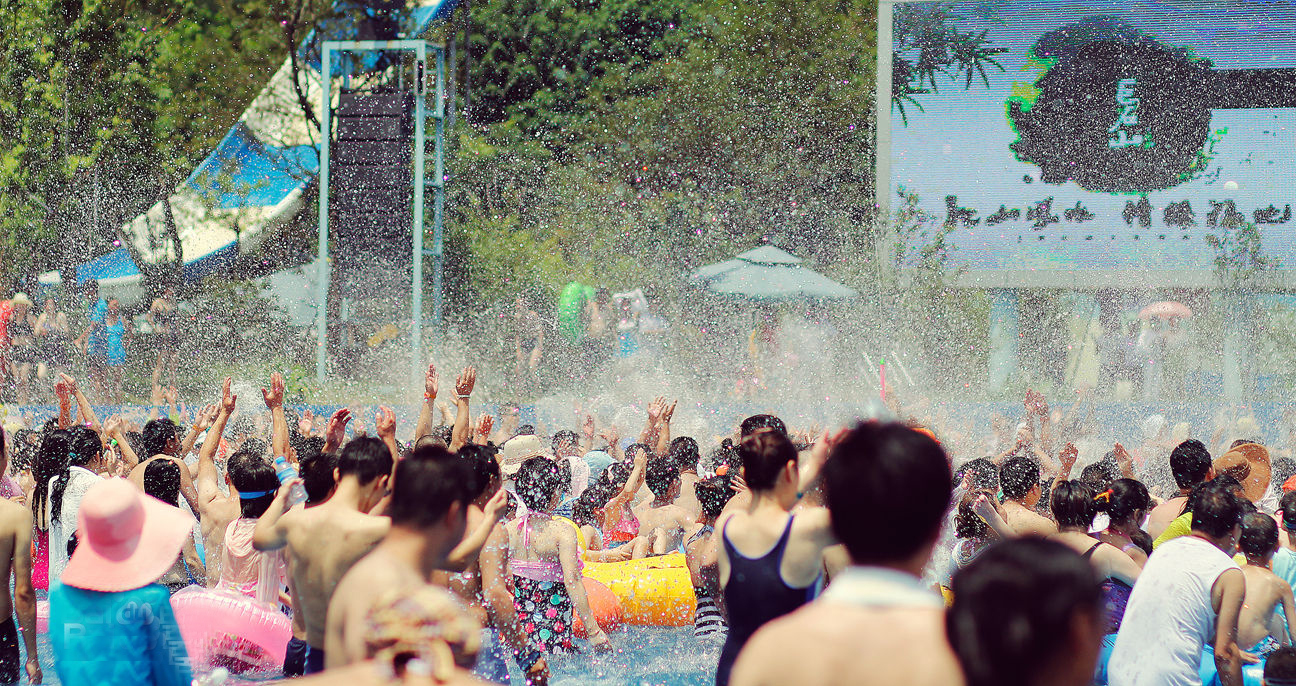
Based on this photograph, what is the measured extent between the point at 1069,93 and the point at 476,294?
10.7 m

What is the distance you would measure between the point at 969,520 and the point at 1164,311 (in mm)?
15885

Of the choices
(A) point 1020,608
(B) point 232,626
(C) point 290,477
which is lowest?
(B) point 232,626

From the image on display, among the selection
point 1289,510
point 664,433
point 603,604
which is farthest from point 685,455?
point 1289,510

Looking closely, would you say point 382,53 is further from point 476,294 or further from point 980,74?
point 980,74

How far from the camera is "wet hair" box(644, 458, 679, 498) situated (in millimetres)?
6719

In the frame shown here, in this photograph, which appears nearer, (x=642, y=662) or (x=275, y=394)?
(x=275, y=394)

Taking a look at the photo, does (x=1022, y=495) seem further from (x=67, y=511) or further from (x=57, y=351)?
(x=57, y=351)

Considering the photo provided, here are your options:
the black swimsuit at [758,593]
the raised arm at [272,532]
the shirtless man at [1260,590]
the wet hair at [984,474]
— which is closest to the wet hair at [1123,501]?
the shirtless man at [1260,590]

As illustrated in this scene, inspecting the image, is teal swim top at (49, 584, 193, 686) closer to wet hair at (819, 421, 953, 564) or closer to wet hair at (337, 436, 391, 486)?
wet hair at (337, 436, 391, 486)

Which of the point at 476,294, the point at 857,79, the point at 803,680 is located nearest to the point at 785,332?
the point at 476,294

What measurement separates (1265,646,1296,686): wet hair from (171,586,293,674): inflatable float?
3.58 m

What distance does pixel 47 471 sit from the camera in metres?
5.89

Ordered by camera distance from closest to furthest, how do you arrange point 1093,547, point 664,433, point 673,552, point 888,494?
point 888,494 → point 1093,547 → point 673,552 → point 664,433

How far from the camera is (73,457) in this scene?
19.5 ft
